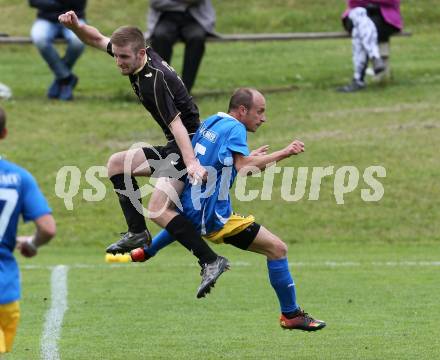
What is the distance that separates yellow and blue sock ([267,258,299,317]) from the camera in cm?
959

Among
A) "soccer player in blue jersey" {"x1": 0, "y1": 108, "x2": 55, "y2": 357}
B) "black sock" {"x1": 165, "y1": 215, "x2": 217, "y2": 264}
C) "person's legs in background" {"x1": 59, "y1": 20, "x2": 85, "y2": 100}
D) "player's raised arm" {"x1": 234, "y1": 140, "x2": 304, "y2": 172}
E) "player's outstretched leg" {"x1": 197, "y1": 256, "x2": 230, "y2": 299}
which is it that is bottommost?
"person's legs in background" {"x1": 59, "y1": 20, "x2": 85, "y2": 100}

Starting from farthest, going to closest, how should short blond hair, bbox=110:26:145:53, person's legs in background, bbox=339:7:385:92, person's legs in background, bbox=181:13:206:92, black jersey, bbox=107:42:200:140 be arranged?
person's legs in background, bbox=339:7:385:92, person's legs in background, bbox=181:13:206:92, black jersey, bbox=107:42:200:140, short blond hair, bbox=110:26:145:53

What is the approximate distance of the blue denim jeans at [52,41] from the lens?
67.5 feet

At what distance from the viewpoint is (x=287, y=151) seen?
872 centimetres

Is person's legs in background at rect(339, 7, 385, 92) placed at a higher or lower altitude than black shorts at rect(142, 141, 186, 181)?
lower

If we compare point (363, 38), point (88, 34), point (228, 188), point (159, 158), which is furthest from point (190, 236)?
point (363, 38)

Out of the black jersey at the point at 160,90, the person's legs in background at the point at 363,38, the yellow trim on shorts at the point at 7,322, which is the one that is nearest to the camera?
the yellow trim on shorts at the point at 7,322

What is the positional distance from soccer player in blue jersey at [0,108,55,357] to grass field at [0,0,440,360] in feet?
8.28

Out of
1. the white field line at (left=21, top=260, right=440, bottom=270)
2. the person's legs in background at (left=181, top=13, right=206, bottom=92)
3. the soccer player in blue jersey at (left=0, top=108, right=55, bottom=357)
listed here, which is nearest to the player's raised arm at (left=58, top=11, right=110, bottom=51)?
the soccer player in blue jersey at (left=0, top=108, right=55, bottom=357)

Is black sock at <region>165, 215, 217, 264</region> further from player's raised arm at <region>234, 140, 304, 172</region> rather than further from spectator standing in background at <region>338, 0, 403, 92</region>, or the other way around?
spectator standing in background at <region>338, 0, 403, 92</region>

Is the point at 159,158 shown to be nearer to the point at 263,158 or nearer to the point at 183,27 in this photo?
the point at 263,158

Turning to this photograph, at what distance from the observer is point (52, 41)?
68.1 feet

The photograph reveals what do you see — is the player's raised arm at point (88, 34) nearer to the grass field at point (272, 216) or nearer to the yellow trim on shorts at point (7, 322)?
the grass field at point (272, 216)

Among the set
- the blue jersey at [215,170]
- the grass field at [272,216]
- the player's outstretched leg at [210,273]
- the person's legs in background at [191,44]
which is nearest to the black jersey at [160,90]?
the blue jersey at [215,170]
